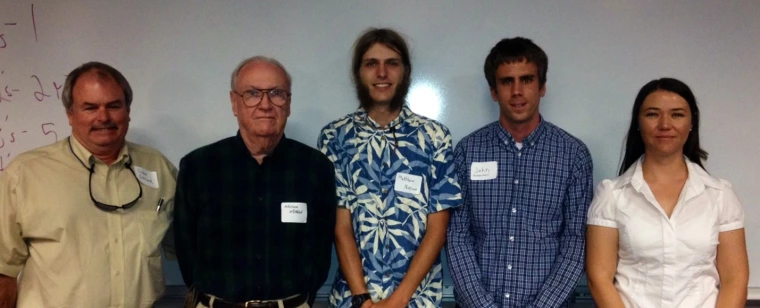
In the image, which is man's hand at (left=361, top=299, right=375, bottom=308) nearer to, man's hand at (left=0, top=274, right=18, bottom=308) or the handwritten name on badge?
the handwritten name on badge

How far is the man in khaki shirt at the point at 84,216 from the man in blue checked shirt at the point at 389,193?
2.45 ft

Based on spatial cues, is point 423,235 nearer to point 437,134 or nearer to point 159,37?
point 437,134

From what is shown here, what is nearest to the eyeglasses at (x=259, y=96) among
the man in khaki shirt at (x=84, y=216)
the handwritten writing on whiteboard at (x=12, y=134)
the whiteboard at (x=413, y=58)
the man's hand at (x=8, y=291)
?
the man in khaki shirt at (x=84, y=216)

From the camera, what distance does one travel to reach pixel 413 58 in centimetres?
247

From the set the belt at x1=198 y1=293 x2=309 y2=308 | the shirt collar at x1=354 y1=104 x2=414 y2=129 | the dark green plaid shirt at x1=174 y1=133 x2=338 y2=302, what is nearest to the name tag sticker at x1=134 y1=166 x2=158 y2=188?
the dark green plaid shirt at x1=174 y1=133 x2=338 y2=302

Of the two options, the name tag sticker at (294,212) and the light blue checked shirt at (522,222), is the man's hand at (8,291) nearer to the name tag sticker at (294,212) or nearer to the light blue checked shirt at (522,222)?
the name tag sticker at (294,212)

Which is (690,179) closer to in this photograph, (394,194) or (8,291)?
(394,194)

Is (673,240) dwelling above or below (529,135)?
below

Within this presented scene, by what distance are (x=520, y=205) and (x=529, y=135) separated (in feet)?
0.95

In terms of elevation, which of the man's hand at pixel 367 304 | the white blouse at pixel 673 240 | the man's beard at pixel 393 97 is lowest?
the man's hand at pixel 367 304

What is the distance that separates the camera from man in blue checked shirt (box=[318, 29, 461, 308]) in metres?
2.01

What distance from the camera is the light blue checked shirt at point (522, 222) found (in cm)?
199

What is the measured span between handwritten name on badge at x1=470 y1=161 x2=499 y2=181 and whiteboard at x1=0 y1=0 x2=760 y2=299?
1.40ft

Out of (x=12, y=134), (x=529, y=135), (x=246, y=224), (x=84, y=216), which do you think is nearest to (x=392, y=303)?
(x=246, y=224)
